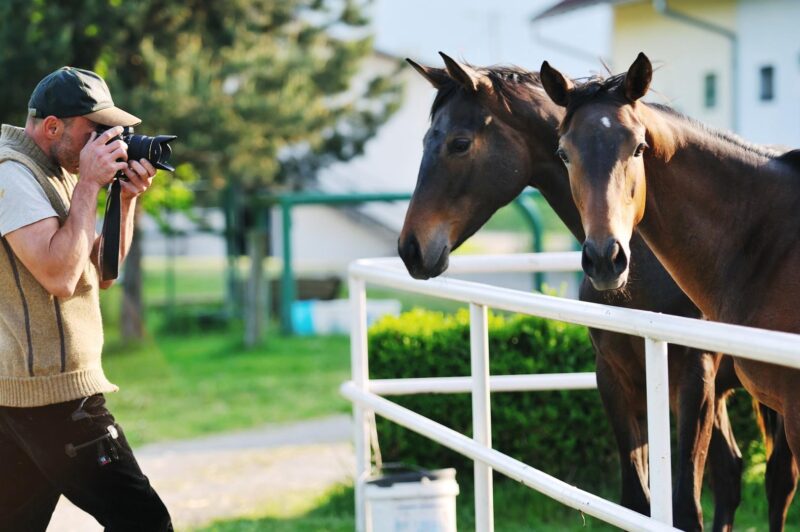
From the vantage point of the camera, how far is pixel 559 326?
6176mm

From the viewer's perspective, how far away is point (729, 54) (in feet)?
66.7

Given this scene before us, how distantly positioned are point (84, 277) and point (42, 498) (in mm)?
721

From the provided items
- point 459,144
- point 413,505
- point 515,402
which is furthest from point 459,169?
point 515,402

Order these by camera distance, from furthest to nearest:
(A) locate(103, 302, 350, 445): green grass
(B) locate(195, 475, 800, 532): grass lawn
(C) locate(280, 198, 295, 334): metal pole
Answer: (C) locate(280, 198, 295, 334): metal pole → (A) locate(103, 302, 350, 445): green grass → (B) locate(195, 475, 800, 532): grass lawn

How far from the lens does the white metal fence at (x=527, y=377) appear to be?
2564 millimetres

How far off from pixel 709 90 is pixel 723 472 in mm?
17837

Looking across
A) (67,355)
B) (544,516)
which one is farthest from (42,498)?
(544,516)

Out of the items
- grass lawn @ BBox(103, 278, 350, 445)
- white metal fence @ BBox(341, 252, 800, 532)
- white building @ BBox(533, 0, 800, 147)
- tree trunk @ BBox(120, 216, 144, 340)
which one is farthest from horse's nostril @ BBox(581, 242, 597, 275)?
white building @ BBox(533, 0, 800, 147)

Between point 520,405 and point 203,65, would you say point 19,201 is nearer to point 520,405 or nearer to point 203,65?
point 520,405

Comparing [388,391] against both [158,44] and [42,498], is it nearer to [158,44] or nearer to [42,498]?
[42,498]

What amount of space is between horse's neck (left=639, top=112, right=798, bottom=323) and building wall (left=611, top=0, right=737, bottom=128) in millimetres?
16976

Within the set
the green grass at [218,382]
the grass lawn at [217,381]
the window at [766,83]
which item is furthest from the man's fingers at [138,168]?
the window at [766,83]

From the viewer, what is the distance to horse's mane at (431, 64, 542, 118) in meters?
4.16

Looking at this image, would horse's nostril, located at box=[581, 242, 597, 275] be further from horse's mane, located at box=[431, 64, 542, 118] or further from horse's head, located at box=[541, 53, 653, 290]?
horse's mane, located at box=[431, 64, 542, 118]
